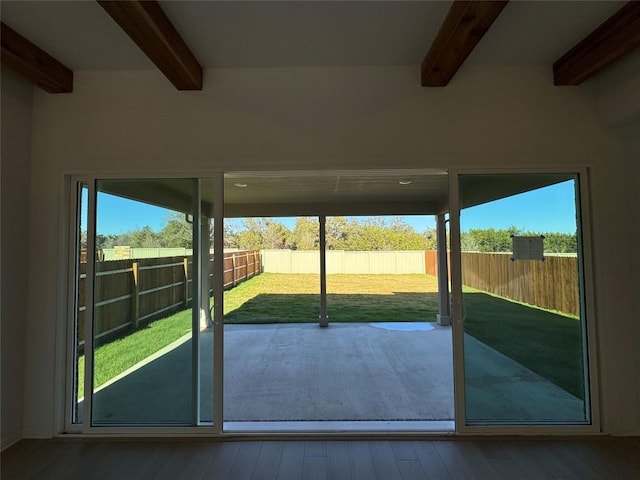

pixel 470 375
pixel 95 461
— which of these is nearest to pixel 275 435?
pixel 95 461

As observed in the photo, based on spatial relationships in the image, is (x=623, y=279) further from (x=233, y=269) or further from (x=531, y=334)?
(x=233, y=269)

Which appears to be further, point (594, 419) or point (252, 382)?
point (252, 382)

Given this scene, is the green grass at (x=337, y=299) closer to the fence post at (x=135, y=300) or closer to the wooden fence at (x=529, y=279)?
the fence post at (x=135, y=300)

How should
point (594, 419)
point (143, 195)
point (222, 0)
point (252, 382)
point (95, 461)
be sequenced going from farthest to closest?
point (252, 382) → point (143, 195) → point (594, 419) → point (95, 461) → point (222, 0)

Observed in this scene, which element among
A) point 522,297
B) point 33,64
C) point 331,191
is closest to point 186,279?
point 33,64

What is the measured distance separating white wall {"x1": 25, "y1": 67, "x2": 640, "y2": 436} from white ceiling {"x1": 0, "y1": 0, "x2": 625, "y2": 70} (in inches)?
5.3

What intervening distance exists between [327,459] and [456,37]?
272 cm

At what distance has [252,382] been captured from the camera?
11.9 ft

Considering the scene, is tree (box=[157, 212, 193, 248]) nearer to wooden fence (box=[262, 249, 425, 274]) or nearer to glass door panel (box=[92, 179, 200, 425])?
glass door panel (box=[92, 179, 200, 425])

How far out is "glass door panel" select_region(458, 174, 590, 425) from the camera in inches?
95.5

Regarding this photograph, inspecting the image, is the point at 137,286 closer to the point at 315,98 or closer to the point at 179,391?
the point at 179,391

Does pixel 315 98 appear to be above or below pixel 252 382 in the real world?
above

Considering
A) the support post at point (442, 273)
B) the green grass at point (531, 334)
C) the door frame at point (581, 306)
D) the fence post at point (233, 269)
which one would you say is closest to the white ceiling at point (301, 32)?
the door frame at point (581, 306)

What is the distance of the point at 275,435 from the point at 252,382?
1355mm
